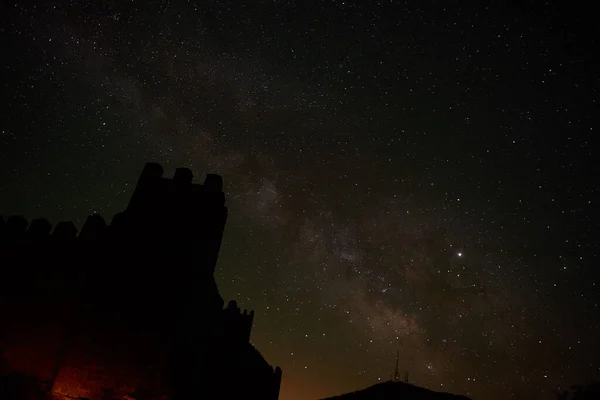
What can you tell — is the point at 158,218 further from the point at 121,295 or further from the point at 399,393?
the point at 399,393

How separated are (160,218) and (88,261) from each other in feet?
9.40

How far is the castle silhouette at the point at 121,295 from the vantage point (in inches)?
506

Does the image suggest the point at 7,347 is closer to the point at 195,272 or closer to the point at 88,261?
the point at 88,261

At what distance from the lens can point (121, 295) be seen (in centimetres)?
1380

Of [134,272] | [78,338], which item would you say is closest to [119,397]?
[78,338]

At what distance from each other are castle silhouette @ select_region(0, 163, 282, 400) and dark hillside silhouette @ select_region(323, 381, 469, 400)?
816 cm

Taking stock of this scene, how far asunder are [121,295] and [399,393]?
42.4ft

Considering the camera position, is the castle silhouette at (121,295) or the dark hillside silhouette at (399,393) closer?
the castle silhouette at (121,295)

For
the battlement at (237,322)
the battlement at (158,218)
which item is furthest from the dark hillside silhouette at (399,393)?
the battlement at (158,218)

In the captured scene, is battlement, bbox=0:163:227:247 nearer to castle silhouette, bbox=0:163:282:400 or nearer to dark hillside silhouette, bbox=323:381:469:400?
castle silhouette, bbox=0:163:282:400

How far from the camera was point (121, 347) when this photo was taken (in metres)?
13.2

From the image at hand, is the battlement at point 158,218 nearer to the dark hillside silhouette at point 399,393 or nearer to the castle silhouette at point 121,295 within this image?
the castle silhouette at point 121,295

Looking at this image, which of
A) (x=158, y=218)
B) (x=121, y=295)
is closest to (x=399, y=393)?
(x=121, y=295)

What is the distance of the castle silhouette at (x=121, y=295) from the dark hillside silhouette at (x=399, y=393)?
8.16 m
